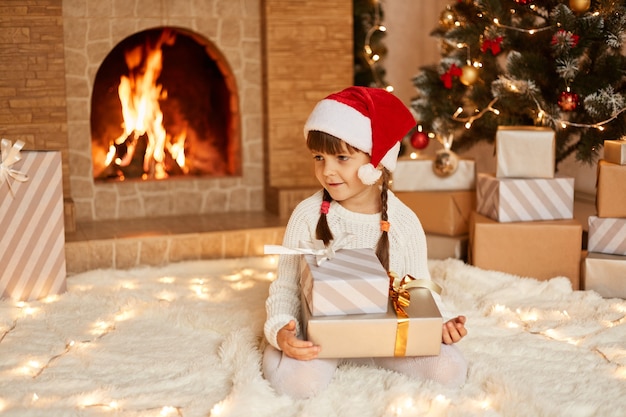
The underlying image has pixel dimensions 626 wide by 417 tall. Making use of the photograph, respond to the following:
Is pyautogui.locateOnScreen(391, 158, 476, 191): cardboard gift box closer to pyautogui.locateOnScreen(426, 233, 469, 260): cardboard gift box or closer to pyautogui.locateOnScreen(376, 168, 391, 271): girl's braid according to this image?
pyautogui.locateOnScreen(426, 233, 469, 260): cardboard gift box

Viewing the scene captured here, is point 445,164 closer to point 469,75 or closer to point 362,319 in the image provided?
point 469,75

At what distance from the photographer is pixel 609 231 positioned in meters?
2.52

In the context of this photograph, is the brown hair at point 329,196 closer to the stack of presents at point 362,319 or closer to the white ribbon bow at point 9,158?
the stack of presents at point 362,319

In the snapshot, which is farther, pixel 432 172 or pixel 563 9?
pixel 432 172

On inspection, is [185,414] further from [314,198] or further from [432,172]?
[432,172]

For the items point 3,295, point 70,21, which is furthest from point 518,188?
point 70,21

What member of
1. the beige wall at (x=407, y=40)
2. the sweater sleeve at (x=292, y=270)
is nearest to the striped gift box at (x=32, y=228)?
the sweater sleeve at (x=292, y=270)

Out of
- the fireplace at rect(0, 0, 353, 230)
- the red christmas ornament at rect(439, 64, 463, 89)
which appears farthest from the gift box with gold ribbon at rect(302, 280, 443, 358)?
the fireplace at rect(0, 0, 353, 230)

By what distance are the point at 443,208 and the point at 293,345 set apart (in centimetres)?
137

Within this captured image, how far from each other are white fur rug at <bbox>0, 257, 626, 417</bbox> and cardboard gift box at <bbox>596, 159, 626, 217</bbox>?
0.90 ft

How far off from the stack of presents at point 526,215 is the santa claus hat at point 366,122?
89cm

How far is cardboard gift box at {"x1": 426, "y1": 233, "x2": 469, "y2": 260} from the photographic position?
2.85 m

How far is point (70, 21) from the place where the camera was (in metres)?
3.16

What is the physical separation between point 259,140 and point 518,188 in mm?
1295
